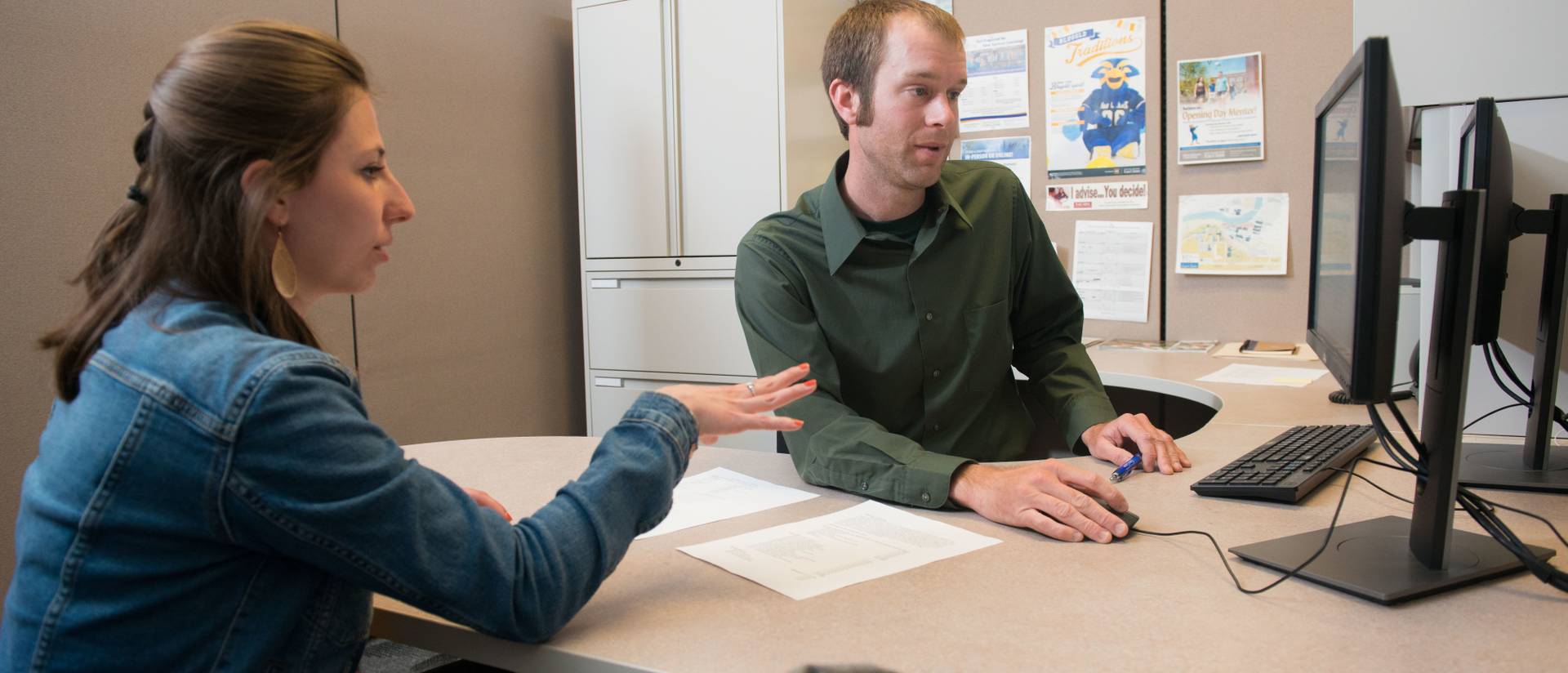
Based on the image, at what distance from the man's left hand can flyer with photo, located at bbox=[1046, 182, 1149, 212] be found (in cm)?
122

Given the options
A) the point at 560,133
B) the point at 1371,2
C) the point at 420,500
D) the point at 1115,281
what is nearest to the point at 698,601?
the point at 420,500

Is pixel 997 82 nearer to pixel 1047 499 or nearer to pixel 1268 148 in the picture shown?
pixel 1268 148

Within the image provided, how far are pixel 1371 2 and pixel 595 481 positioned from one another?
1155mm

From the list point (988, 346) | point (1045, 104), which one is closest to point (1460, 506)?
point (988, 346)

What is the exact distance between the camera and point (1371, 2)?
1.30 m

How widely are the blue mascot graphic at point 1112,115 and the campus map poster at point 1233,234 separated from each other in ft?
0.66

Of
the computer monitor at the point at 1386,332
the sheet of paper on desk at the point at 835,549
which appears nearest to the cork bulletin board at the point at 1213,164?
the computer monitor at the point at 1386,332

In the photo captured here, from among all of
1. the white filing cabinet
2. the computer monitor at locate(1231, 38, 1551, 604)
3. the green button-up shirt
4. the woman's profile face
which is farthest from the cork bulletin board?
the woman's profile face

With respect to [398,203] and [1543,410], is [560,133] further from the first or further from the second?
[1543,410]

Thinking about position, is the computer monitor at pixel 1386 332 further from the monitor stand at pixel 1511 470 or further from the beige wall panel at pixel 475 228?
the beige wall panel at pixel 475 228

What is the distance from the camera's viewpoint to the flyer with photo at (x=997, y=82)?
2549 millimetres

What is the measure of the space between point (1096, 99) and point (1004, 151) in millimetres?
253

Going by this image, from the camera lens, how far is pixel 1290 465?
1.15 metres

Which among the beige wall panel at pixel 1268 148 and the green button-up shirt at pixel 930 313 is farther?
the beige wall panel at pixel 1268 148
